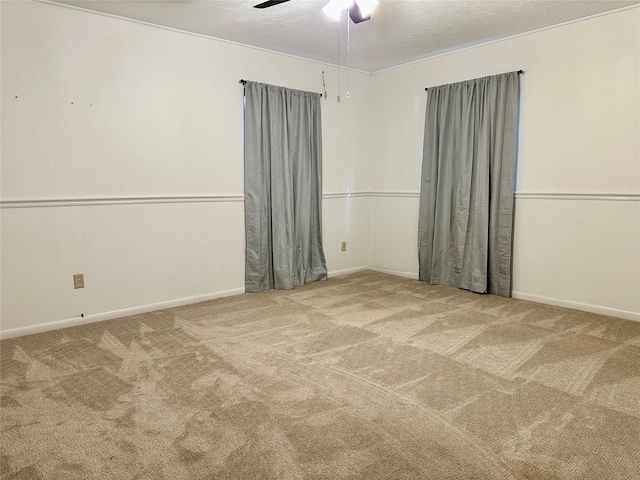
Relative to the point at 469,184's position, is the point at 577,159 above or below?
above

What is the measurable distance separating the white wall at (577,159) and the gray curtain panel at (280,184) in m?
→ 1.66

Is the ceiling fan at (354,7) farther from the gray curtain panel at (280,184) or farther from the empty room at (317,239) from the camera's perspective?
the gray curtain panel at (280,184)

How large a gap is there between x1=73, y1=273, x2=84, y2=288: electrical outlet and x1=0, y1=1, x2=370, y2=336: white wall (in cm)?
4

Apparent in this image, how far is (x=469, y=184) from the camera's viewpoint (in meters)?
4.37

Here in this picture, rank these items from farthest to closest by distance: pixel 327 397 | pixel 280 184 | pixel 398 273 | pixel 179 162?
pixel 398 273 → pixel 280 184 → pixel 179 162 → pixel 327 397

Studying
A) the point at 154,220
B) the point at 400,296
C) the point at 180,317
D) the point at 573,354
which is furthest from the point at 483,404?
the point at 154,220

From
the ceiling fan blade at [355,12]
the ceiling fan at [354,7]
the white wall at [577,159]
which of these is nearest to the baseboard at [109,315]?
the ceiling fan at [354,7]

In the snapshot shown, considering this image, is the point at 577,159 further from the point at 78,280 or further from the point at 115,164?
the point at 78,280

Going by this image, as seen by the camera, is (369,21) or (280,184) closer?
(369,21)

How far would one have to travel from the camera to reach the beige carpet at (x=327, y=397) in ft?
5.88

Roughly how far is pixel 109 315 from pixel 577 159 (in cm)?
404

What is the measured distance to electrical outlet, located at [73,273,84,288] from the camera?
11.4ft

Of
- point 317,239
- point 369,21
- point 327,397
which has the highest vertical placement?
point 369,21

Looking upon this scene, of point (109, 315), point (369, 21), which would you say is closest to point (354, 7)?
point (369, 21)
